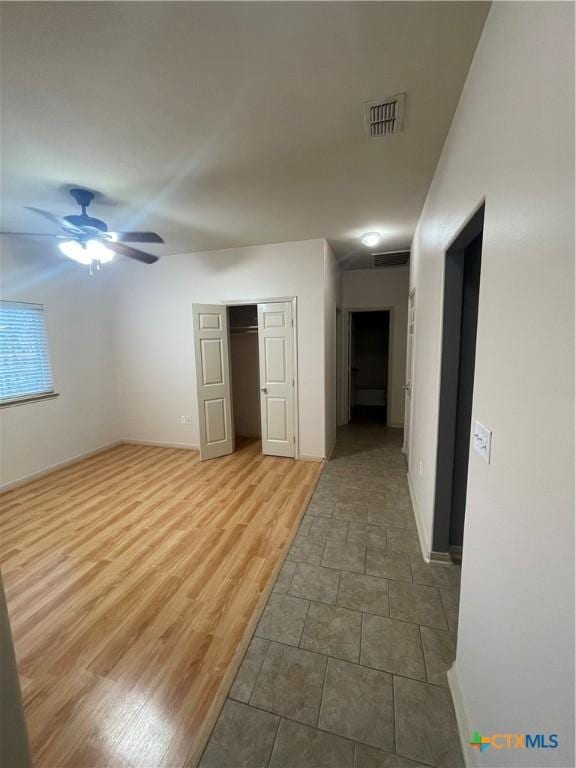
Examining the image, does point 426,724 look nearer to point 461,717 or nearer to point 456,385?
point 461,717

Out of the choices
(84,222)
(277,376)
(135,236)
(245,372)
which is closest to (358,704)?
(277,376)

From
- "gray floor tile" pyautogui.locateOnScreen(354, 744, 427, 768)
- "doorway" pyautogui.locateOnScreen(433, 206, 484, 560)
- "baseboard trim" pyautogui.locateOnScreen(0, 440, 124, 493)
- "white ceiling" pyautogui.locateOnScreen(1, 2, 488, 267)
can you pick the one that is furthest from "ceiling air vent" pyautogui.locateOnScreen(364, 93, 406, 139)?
"baseboard trim" pyautogui.locateOnScreen(0, 440, 124, 493)

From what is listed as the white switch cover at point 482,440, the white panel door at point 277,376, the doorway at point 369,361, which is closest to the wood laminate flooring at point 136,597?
the white panel door at point 277,376

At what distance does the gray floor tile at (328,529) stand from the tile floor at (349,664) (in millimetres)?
12

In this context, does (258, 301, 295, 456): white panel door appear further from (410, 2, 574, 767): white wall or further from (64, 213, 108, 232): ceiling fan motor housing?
(410, 2, 574, 767): white wall

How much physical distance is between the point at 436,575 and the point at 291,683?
45.3 inches

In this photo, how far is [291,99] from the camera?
1.44m

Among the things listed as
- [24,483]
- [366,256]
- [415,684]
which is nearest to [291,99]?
[415,684]

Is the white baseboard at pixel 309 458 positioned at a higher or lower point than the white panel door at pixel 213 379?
lower

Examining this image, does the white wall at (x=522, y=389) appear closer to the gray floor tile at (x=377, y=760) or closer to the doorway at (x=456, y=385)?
the gray floor tile at (x=377, y=760)

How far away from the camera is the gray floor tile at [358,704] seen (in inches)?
46.9

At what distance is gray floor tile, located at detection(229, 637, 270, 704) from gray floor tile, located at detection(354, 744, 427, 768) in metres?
0.49

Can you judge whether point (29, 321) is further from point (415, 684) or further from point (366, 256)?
point (415, 684)

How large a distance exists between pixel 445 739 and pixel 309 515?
1595mm
